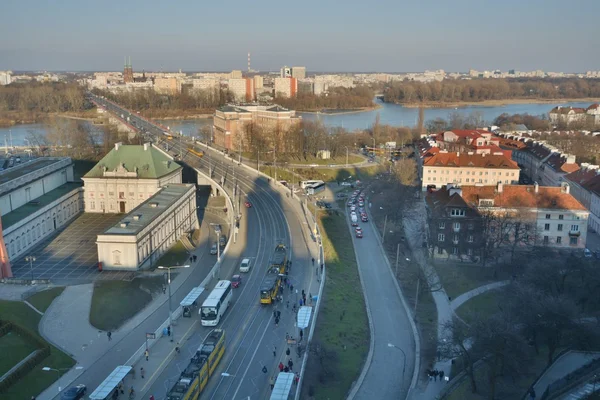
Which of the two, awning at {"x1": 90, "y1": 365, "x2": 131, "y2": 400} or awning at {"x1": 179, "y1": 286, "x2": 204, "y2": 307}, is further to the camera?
awning at {"x1": 179, "y1": 286, "x2": 204, "y2": 307}

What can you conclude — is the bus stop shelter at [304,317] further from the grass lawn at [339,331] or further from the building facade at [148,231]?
the building facade at [148,231]

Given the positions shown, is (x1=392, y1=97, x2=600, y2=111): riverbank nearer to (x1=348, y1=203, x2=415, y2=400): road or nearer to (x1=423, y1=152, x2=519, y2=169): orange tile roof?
(x1=423, y1=152, x2=519, y2=169): orange tile roof

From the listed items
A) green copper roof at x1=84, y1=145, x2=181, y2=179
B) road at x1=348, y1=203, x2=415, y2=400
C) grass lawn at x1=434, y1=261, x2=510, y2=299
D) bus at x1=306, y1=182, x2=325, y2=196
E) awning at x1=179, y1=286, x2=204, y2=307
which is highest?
green copper roof at x1=84, y1=145, x2=181, y2=179

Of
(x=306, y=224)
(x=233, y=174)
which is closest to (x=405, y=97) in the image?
(x=233, y=174)

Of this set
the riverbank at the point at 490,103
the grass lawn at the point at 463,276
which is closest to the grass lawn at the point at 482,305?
the grass lawn at the point at 463,276

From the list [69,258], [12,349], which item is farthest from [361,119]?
[12,349]

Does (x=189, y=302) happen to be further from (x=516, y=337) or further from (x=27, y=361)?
(x=516, y=337)

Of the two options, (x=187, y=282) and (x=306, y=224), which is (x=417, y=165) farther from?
(x=187, y=282)

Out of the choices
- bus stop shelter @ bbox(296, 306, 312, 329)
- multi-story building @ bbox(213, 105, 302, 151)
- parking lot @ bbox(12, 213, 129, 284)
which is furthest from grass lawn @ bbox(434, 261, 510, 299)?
multi-story building @ bbox(213, 105, 302, 151)
